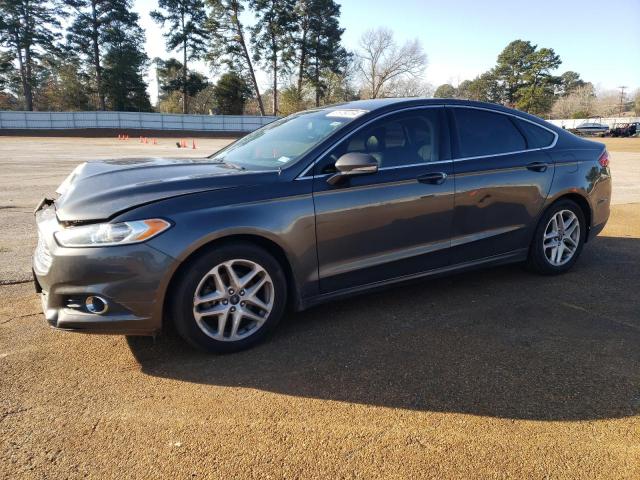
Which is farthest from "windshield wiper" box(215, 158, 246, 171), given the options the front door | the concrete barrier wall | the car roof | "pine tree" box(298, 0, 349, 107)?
"pine tree" box(298, 0, 349, 107)

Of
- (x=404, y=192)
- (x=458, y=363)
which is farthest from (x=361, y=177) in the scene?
(x=458, y=363)

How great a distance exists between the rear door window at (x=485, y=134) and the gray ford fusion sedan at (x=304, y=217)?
1cm

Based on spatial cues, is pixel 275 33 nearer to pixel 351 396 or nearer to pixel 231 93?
pixel 231 93

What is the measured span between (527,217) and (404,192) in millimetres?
1472

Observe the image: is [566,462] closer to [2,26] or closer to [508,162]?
[508,162]

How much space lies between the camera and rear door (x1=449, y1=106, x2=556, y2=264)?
13.0 ft

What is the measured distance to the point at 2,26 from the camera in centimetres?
4562

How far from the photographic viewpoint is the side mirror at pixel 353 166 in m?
3.24

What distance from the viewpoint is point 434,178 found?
12.3 feet

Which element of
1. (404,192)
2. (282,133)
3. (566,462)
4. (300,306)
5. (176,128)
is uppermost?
(176,128)

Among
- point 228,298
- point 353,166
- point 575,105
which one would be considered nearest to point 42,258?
point 228,298

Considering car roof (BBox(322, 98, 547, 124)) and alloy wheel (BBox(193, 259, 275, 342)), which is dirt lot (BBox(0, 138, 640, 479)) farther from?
car roof (BBox(322, 98, 547, 124))

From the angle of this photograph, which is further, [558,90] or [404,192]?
[558,90]

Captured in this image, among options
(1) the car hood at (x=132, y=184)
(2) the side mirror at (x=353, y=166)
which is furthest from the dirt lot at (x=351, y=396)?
(2) the side mirror at (x=353, y=166)
